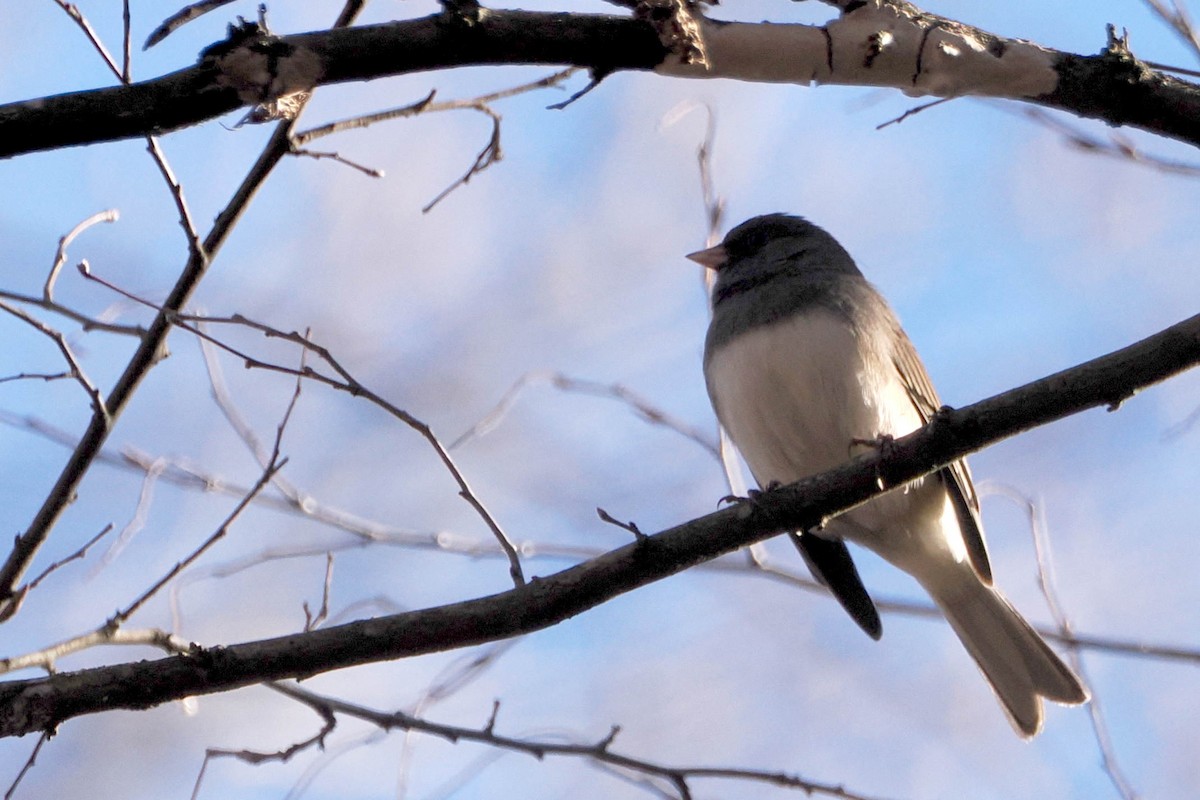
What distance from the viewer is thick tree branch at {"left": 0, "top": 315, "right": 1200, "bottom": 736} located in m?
1.80

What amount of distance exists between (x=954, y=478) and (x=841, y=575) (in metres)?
0.45

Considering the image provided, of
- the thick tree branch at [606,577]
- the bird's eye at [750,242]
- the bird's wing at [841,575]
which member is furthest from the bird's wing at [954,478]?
the thick tree branch at [606,577]

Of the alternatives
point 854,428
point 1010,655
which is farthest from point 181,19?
point 1010,655

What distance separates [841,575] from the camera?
3406 mm

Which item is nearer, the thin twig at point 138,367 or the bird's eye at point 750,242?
the thin twig at point 138,367

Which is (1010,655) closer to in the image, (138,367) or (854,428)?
(854,428)

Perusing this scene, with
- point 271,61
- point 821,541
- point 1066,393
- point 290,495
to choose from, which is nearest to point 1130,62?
point 1066,393

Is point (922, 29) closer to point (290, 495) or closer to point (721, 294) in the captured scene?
point (721, 294)

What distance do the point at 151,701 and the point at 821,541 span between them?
218cm

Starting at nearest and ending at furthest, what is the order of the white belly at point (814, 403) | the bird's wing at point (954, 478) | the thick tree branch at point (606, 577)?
the thick tree branch at point (606, 577)
the white belly at point (814, 403)
the bird's wing at point (954, 478)

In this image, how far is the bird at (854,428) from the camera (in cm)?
308

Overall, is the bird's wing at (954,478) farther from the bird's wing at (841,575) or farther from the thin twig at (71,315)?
the thin twig at (71,315)

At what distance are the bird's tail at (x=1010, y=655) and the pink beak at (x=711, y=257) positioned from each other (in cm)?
128

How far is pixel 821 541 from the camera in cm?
349
